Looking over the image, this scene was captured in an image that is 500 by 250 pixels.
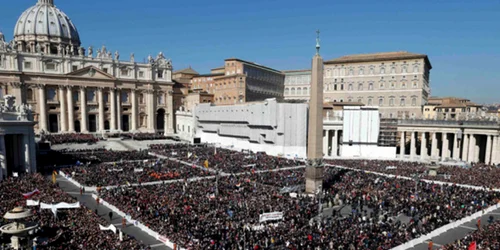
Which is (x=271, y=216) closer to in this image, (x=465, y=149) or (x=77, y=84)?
(x=465, y=149)

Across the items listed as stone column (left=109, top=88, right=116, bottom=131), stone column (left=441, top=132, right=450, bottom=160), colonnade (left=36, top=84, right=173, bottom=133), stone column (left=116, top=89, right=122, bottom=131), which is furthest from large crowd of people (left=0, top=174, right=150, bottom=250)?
stone column (left=116, top=89, right=122, bottom=131)

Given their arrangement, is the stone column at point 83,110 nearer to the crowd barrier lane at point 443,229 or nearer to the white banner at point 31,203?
the white banner at point 31,203

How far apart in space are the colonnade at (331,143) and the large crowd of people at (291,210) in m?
22.2

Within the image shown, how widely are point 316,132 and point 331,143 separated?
28.7 metres

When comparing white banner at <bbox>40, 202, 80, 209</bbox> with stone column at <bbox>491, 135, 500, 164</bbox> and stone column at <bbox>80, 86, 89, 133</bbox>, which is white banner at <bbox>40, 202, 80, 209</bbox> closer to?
stone column at <bbox>491, 135, 500, 164</bbox>

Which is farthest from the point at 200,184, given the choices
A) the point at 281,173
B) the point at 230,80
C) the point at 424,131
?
the point at 230,80

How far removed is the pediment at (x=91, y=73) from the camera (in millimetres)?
66750

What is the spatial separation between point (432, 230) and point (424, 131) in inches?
1459

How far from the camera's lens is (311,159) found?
27.7 m

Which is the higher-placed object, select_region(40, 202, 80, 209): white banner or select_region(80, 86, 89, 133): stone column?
select_region(80, 86, 89, 133): stone column

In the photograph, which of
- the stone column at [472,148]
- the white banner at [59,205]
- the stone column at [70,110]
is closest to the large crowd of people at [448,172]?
the stone column at [472,148]

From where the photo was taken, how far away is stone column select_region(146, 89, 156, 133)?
76.5 m

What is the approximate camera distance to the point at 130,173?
106 feet

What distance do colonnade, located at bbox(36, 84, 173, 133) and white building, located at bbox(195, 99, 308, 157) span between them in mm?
18880
